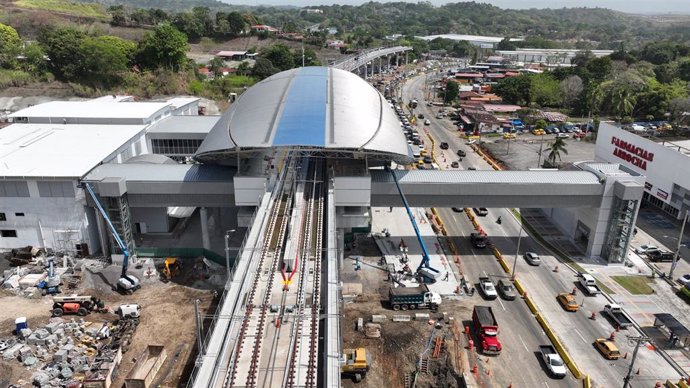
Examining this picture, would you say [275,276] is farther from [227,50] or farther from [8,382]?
[227,50]

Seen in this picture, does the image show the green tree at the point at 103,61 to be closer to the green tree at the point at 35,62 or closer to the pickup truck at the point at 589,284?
the green tree at the point at 35,62

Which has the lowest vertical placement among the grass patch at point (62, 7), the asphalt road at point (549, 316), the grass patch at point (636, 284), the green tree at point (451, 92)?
the grass patch at point (636, 284)

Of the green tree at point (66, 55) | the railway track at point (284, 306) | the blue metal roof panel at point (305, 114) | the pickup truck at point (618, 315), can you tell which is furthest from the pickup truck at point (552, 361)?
the green tree at point (66, 55)

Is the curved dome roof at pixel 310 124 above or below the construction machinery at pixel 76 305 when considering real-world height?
above

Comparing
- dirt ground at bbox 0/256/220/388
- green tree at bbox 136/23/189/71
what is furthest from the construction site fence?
green tree at bbox 136/23/189/71

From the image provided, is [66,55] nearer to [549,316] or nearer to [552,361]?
[549,316]

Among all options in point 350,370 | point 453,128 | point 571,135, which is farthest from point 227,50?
point 350,370
